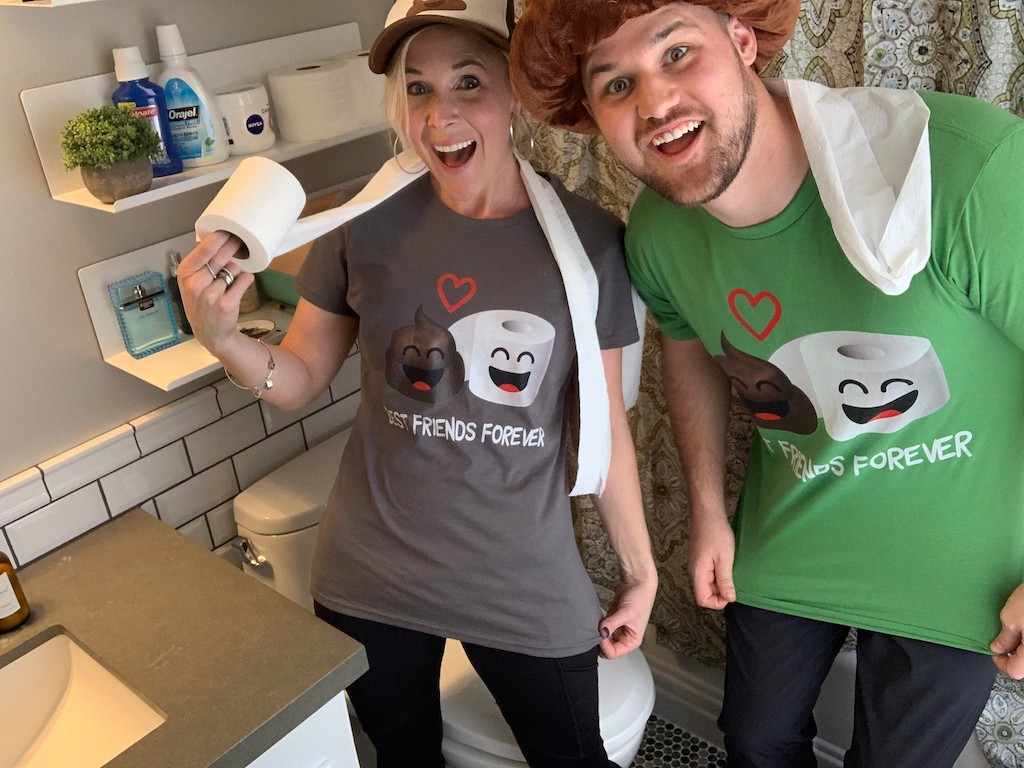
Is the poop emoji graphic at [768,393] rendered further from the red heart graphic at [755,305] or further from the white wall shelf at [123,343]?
the white wall shelf at [123,343]

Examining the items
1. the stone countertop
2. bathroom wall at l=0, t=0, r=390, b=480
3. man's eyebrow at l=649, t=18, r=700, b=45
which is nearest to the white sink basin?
the stone countertop

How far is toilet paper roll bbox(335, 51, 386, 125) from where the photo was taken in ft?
5.11

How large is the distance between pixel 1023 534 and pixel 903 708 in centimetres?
28

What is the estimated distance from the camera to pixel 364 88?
5.18 feet

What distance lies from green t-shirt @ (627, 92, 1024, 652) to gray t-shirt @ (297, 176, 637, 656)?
5.9 inches

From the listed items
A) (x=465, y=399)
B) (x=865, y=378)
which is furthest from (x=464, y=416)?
(x=865, y=378)

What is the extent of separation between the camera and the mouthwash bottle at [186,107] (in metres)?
1.34

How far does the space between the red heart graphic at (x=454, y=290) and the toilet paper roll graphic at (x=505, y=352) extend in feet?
0.08

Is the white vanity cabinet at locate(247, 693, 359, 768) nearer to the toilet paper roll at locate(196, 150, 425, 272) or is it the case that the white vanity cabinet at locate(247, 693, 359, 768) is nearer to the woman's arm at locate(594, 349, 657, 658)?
the woman's arm at locate(594, 349, 657, 658)

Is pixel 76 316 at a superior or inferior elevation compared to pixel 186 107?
inferior

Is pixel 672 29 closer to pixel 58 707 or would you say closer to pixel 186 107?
pixel 186 107

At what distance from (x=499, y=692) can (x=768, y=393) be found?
1.97ft

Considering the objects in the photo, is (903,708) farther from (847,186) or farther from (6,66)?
(6,66)

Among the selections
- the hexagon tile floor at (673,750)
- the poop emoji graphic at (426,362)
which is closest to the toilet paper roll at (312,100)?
the poop emoji graphic at (426,362)
